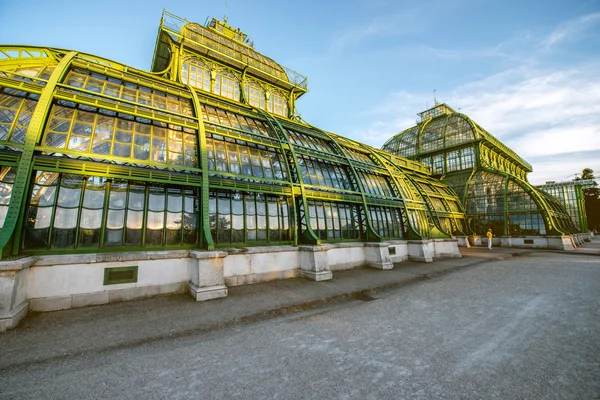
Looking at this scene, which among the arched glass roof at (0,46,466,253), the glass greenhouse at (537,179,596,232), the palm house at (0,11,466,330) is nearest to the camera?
the palm house at (0,11,466,330)

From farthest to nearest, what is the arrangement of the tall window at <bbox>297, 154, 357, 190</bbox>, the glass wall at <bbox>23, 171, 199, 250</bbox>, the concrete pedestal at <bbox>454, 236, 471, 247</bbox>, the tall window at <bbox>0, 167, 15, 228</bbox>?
the concrete pedestal at <bbox>454, 236, 471, 247</bbox> → the tall window at <bbox>297, 154, 357, 190</bbox> → the glass wall at <bbox>23, 171, 199, 250</bbox> → the tall window at <bbox>0, 167, 15, 228</bbox>

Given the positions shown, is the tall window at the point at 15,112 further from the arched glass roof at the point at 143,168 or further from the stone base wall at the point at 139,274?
the stone base wall at the point at 139,274

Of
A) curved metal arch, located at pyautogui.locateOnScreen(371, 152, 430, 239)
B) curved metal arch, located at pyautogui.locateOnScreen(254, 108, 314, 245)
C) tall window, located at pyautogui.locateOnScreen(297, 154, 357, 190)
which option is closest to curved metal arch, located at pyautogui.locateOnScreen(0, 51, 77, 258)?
curved metal arch, located at pyautogui.locateOnScreen(254, 108, 314, 245)

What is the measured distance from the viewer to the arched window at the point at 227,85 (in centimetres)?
1937

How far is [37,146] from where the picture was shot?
28.3 ft

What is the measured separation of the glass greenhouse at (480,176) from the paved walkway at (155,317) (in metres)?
31.4

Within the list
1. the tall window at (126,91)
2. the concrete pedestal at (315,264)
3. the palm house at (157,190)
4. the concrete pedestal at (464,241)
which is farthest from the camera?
the concrete pedestal at (464,241)

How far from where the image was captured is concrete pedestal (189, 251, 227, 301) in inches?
370

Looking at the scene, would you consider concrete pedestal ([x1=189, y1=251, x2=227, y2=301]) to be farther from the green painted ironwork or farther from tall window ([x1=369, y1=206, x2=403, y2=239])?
tall window ([x1=369, y1=206, x2=403, y2=239])

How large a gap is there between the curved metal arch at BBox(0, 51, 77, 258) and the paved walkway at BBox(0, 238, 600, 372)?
101 inches

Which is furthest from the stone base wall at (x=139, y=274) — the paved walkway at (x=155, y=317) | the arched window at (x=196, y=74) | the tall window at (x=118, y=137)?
the arched window at (x=196, y=74)

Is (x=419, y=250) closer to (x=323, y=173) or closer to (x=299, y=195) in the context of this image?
(x=323, y=173)

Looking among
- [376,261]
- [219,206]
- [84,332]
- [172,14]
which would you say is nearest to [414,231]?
Answer: [376,261]

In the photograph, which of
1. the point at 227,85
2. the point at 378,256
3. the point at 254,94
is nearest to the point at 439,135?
the point at 254,94
